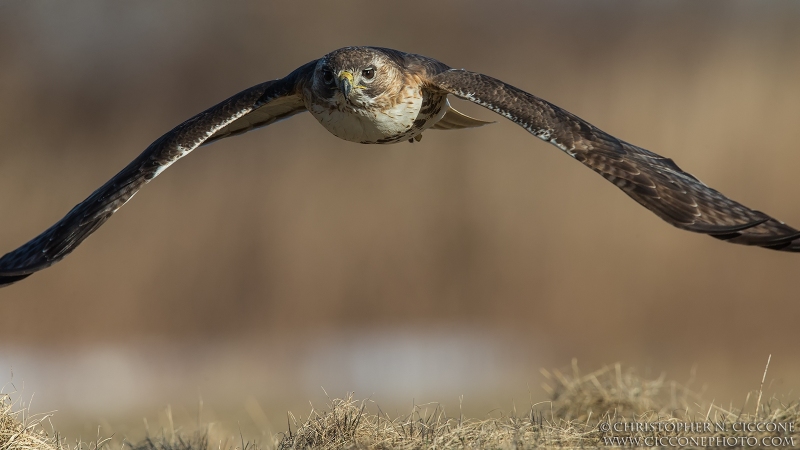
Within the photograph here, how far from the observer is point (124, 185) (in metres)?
7.53

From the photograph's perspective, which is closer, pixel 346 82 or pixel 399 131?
pixel 346 82

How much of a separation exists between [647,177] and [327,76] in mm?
2999

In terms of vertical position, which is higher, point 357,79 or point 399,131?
point 357,79

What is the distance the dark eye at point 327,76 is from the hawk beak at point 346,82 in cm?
15

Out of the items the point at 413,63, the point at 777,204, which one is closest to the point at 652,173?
the point at 413,63

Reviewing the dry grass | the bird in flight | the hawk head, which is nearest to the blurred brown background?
the bird in flight

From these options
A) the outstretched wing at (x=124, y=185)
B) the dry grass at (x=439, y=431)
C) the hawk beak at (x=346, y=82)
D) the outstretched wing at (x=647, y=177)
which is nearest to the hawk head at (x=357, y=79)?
the hawk beak at (x=346, y=82)

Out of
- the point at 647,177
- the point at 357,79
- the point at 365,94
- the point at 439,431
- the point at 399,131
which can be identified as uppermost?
the point at 357,79

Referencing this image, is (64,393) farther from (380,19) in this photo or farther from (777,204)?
(777,204)

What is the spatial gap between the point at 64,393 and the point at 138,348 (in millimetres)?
2751

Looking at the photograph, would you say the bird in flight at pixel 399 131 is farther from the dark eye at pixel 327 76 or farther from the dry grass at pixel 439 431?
the dry grass at pixel 439 431

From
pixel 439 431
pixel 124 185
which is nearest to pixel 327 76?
pixel 124 185

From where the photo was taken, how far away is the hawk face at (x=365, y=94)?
827 centimetres

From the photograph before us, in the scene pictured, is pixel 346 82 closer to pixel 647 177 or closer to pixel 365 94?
pixel 365 94
